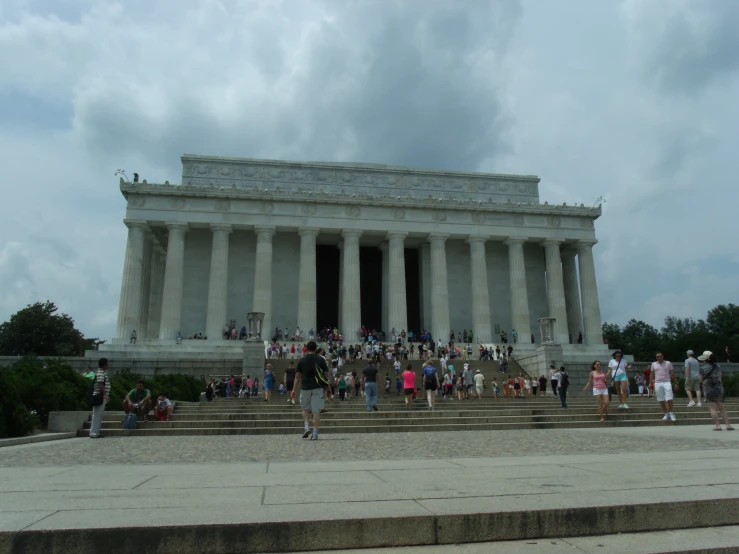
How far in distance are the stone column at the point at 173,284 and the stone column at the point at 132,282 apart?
6.28 ft

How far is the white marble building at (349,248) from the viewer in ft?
154

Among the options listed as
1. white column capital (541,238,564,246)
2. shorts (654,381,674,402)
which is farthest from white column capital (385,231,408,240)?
shorts (654,381,674,402)

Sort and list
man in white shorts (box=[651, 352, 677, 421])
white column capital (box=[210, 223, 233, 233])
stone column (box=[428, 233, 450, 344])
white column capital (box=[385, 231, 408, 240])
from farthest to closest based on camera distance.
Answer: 1. white column capital (box=[385, 231, 408, 240])
2. stone column (box=[428, 233, 450, 344])
3. white column capital (box=[210, 223, 233, 233])
4. man in white shorts (box=[651, 352, 677, 421])

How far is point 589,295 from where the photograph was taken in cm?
5131

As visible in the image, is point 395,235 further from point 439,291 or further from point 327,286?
point 327,286

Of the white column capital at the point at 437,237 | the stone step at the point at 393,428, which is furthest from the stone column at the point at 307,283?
the stone step at the point at 393,428

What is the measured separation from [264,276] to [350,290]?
694cm

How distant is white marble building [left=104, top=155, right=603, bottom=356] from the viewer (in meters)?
46.9

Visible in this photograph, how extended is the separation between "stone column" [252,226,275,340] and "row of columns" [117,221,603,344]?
0.08m

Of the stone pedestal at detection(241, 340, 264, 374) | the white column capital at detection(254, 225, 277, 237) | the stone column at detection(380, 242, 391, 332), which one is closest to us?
the stone pedestal at detection(241, 340, 264, 374)

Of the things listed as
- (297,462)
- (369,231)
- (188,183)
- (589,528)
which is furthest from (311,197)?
(589,528)

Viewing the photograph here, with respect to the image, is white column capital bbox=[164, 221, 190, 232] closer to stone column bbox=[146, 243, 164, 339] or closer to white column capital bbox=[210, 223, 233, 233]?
white column capital bbox=[210, 223, 233, 233]

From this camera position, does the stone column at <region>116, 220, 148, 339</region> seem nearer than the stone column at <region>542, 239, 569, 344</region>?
Yes

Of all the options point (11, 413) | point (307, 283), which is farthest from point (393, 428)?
point (307, 283)
